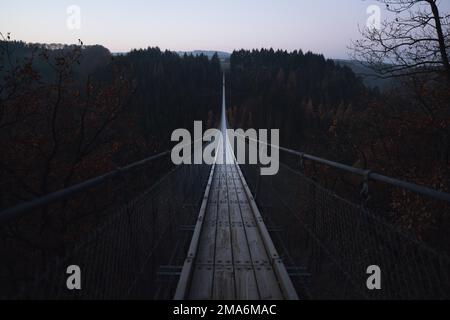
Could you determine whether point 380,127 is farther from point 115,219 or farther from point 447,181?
point 115,219

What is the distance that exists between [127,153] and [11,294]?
17.3 meters

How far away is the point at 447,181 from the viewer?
29.0ft

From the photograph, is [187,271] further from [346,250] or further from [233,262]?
[346,250]

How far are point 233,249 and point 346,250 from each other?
71.9 inches

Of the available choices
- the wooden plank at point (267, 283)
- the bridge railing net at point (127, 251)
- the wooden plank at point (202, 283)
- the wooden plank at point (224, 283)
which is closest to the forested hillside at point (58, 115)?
the bridge railing net at point (127, 251)

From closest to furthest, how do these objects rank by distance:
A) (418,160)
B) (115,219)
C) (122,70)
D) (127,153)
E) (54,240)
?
(115,219)
(54,240)
(418,160)
(122,70)
(127,153)

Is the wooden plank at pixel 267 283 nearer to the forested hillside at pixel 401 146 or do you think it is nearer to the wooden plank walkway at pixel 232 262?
the wooden plank walkway at pixel 232 262

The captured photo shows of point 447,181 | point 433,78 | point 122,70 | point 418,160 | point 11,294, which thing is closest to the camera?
point 11,294

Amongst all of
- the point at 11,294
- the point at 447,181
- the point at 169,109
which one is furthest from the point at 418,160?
the point at 169,109

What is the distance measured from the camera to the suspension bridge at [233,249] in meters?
1.75

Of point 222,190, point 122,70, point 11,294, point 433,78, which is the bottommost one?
point 222,190

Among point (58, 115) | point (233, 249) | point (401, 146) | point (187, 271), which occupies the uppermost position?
point (58, 115)

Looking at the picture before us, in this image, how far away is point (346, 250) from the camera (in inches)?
101

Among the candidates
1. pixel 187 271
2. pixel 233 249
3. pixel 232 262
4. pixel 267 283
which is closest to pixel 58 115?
pixel 233 249
